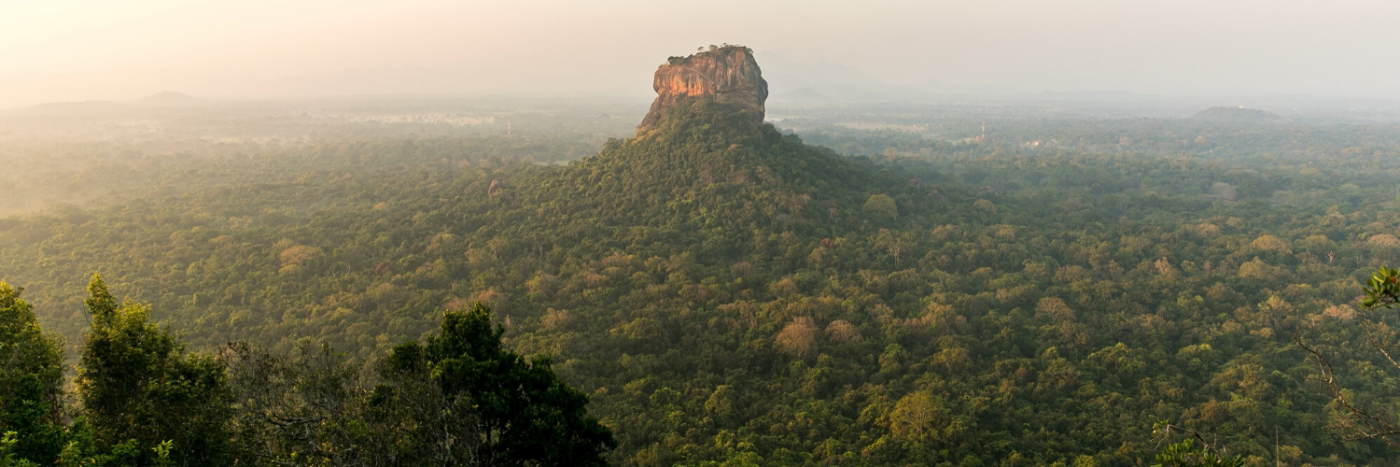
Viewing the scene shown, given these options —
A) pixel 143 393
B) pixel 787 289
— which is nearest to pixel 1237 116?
pixel 787 289

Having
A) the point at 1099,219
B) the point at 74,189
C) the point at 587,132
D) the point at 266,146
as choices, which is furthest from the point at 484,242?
the point at 587,132

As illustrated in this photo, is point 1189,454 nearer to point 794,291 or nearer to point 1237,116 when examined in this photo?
point 794,291

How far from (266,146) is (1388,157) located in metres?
183

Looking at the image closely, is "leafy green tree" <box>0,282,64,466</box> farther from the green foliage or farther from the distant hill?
the distant hill

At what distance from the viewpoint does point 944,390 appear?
25062mm

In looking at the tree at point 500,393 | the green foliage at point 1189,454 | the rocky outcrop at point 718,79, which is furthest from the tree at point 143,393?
the rocky outcrop at point 718,79

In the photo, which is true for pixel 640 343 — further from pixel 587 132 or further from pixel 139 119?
pixel 139 119

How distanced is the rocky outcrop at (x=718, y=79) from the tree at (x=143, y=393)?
5000 centimetres

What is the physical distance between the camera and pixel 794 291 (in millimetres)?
34469

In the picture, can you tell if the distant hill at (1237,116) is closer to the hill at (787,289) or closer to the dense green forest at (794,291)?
the dense green forest at (794,291)

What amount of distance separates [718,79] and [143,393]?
2055 inches

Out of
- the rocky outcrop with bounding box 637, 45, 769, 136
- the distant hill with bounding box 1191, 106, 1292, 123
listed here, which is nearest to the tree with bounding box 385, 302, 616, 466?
the rocky outcrop with bounding box 637, 45, 769, 136

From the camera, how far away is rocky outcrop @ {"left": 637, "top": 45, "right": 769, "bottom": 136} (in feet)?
192

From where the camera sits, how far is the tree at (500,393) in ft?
38.2
